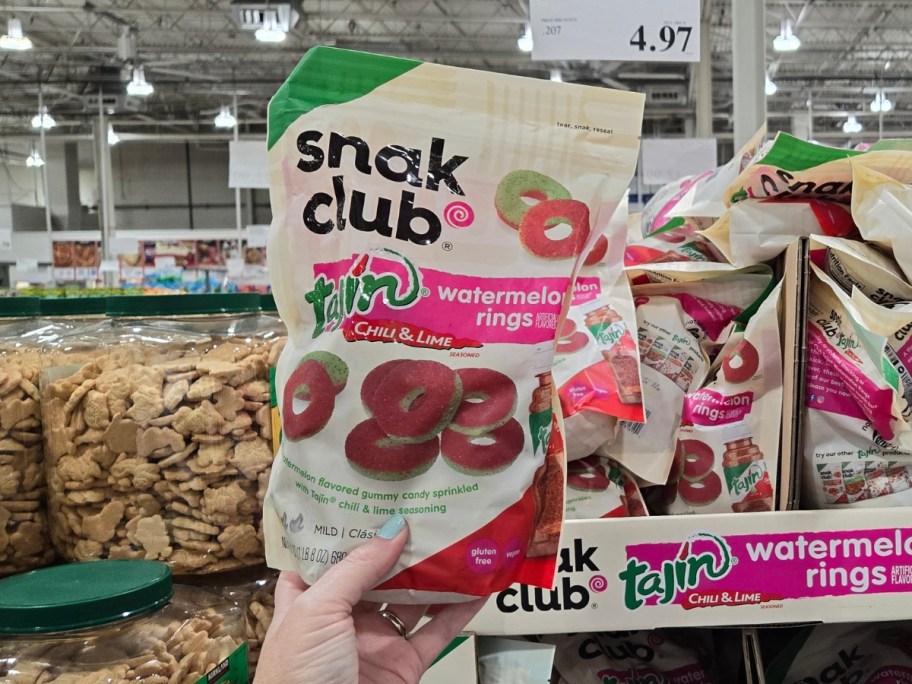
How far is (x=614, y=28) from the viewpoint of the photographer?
1.64 meters

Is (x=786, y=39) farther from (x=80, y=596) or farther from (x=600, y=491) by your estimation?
(x=80, y=596)

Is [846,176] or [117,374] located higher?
[846,176]

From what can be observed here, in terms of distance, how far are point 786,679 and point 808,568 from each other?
1.10ft

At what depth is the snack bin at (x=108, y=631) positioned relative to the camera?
0.72 metres

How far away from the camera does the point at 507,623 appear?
37.8 inches

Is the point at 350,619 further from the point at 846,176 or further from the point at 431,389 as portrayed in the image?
the point at 846,176

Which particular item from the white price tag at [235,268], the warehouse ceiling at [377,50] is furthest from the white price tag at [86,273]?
the white price tag at [235,268]

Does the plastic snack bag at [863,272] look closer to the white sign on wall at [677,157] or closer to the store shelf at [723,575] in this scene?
the store shelf at [723,575]

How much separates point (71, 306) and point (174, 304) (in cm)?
23

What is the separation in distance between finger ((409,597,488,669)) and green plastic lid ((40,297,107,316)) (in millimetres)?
670

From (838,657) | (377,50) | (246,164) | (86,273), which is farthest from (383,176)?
(86,273)

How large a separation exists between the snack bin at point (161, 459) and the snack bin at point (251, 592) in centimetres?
5

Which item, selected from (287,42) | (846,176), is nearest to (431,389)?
(846,176)

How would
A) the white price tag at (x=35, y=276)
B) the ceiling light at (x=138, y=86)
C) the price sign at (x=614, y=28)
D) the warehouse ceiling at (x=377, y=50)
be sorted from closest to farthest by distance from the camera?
the price sign at (x=614, y=28) < the ceiling light at (x=138, y=86) < the warehouse ceiling at (x=377, y=50) < the white price tag at (x=35, y=276)
